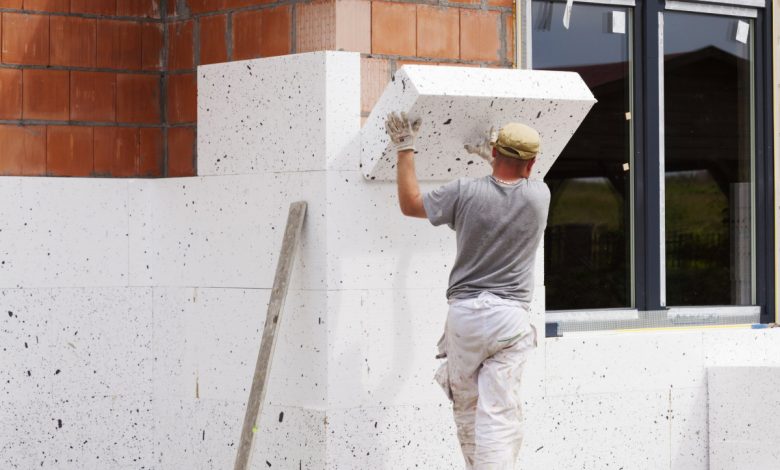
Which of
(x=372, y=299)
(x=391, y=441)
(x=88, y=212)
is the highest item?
(x=88, y=212)

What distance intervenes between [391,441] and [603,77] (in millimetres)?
2295

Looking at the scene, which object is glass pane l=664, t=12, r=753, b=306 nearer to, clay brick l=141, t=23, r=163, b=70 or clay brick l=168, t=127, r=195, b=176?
clay brick l=168, t=127, r=195, b=176

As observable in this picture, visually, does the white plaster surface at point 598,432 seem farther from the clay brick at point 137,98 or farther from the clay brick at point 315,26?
the clay brick at point 137,98

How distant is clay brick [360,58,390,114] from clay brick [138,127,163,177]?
1.21 metres

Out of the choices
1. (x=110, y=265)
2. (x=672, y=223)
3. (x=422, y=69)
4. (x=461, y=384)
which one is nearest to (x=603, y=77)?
(x=672, y=223)

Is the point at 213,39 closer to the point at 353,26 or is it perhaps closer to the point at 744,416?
the point at 353,26

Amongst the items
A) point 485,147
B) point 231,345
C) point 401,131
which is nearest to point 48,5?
point 231,345

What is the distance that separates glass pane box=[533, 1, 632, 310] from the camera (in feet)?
22.6

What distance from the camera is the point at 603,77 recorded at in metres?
7.02

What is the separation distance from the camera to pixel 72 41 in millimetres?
6398

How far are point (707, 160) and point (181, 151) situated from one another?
2.90 m

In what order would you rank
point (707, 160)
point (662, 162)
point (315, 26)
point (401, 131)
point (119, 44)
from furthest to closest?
point (707, 160), point (662, 162), point (119, 44), point (315, 26), point (401, 131)

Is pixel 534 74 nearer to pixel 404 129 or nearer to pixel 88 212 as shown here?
pixel 404 129

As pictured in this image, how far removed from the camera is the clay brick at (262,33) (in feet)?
20.1
